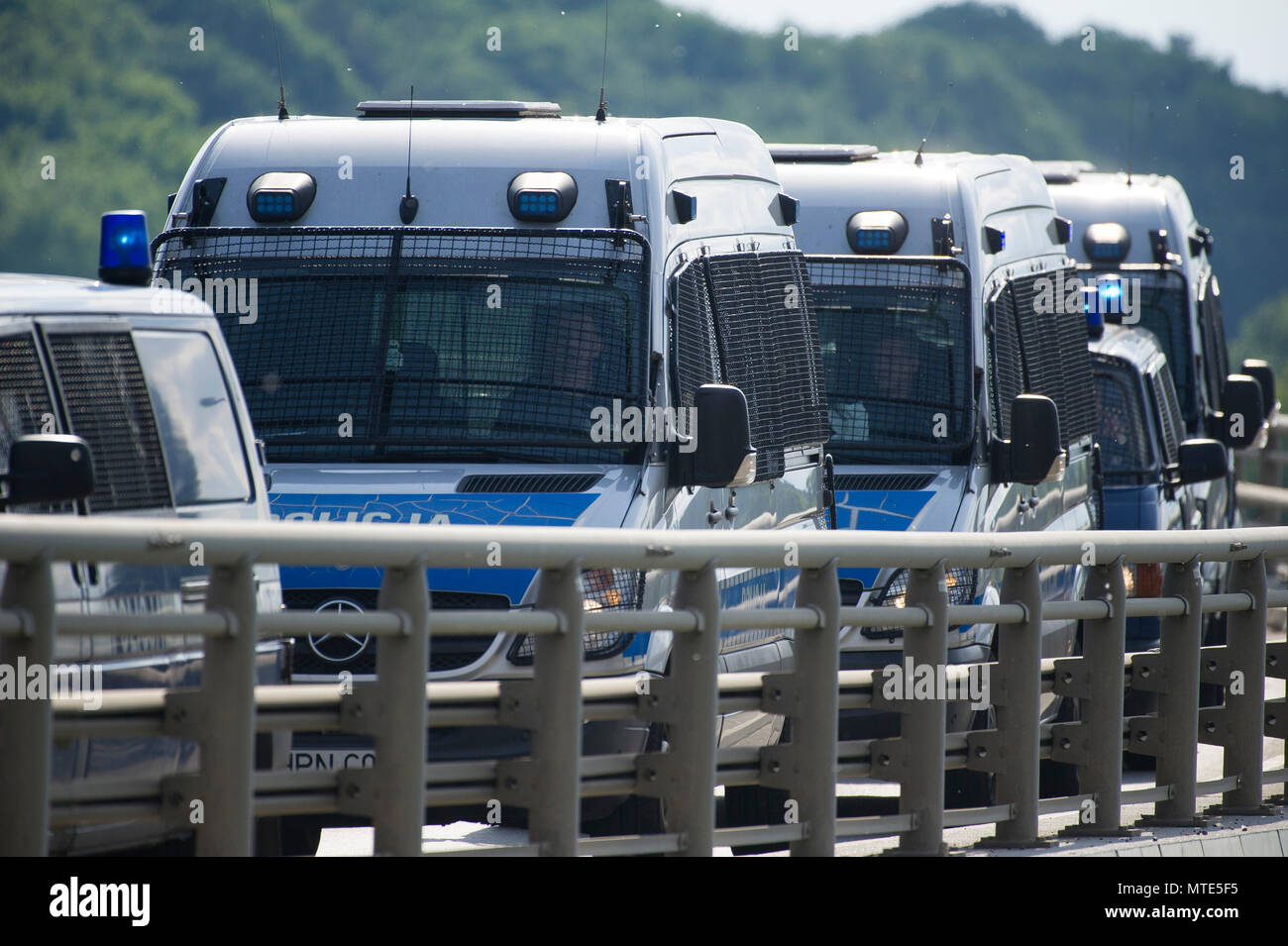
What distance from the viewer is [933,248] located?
33.9 ft

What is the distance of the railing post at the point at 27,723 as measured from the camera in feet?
13.9

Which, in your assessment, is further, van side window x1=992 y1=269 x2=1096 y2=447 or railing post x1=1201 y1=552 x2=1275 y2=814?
van side window x1=992 y1=269 x2=1096 y2=447

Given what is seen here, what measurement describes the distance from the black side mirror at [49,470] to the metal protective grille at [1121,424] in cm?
822

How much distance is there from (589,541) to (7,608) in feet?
4.78

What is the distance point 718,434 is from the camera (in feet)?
24.1

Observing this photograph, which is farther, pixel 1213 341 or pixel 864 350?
pixel 1213 341

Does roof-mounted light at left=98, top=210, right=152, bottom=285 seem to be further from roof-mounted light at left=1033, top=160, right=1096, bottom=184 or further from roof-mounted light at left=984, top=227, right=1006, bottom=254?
roof-mounted light at left=1033, top=160, right=1096, bottom=184

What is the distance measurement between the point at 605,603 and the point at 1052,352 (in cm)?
487

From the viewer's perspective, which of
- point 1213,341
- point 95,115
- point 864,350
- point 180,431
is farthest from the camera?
point 95,115

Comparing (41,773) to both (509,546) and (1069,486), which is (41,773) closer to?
(509,546)

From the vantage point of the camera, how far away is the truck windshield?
24.5 feet

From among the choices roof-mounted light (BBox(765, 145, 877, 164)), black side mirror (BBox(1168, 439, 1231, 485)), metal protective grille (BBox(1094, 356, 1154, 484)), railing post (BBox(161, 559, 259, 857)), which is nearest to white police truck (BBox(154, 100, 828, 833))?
railing post (BBox(161, 559, 259, 857))

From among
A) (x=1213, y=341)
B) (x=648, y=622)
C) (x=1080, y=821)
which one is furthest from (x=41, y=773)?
(x=1213, y=341)

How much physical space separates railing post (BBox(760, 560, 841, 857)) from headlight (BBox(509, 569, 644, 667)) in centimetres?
116
